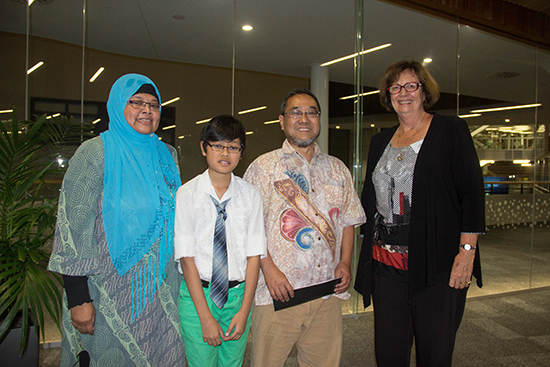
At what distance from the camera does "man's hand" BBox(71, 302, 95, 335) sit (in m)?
1.30

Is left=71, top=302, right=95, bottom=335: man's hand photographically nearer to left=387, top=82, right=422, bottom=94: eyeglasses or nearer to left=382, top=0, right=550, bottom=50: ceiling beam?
left=387, top=82, right=422, bottom=94: eyeglasses

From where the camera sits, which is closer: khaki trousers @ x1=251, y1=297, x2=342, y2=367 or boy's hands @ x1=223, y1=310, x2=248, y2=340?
boy's hands @ x1=223, y1=310, x2=248, y2=340

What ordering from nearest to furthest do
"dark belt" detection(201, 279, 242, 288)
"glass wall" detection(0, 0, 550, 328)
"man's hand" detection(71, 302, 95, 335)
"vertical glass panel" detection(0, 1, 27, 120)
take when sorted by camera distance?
"man's hand" detection(71, 302, 95, 335) < "dark belt" detection(201, 279, 242, 288) < "vertical glass panel" detection(0, 1, 27, 120) < "glass wall" detection(0, 0, 550, 328)

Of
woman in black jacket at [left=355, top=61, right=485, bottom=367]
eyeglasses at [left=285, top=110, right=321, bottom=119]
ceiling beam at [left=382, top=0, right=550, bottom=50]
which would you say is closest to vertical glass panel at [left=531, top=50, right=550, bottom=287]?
ceiling beam at [left=382, top=0, right=550, bottom=50]

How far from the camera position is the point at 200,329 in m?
1.41

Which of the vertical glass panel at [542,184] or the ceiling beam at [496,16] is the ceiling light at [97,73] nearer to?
the ceiling beam at [496,16]

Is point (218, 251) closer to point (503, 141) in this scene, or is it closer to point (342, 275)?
point (342, 275)

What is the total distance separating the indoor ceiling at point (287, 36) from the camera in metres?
2.71

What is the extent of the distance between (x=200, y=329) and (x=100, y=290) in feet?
1.40

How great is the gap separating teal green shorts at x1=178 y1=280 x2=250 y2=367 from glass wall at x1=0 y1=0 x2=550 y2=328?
5.53ft

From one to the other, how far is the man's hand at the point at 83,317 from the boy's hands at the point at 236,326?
0.52 meters

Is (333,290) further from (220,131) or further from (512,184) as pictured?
(512,184)

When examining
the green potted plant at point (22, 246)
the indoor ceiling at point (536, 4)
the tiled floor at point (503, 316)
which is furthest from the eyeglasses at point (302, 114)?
the indoor ceiling at point (536, 4)

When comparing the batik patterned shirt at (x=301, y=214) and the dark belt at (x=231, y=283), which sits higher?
the batik patterned shirt at (x=301, y=214)
